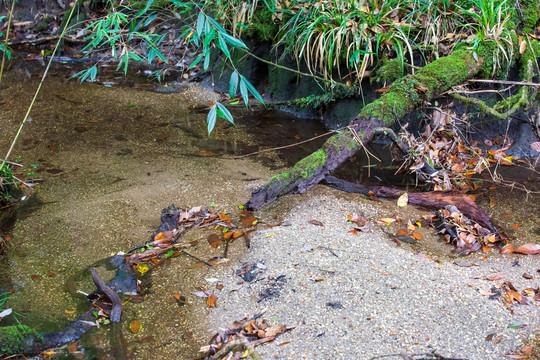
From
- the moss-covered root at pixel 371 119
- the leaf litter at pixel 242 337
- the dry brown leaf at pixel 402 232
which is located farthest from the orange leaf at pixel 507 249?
the leaf litter at pixel 242 337

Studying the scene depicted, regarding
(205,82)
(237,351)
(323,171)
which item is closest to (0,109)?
(205,82)

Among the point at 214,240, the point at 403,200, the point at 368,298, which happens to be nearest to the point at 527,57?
the point at 403,200

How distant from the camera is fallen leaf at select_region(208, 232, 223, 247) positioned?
2.82 m

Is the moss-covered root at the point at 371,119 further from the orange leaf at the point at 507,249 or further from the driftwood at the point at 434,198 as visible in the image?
the orange leaf at the point at 507,249

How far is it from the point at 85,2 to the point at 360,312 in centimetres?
801

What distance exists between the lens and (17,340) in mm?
2039

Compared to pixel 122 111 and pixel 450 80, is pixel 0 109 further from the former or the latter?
pixel 450 80

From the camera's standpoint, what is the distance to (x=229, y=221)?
3.04 m

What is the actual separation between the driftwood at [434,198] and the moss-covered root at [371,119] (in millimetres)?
224

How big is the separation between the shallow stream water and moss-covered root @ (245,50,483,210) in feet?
0.44

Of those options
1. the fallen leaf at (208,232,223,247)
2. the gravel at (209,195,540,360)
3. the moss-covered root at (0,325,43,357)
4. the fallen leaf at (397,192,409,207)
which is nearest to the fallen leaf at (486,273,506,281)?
the gravel at (209,195,540,360)

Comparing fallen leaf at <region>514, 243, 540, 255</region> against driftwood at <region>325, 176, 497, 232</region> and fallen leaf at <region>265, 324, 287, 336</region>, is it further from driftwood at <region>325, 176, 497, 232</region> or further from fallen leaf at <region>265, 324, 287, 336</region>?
fallen leaf at <region>265, 324, 287, 336</region>

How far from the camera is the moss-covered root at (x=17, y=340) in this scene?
2.01 m

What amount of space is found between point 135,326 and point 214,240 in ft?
2.54
